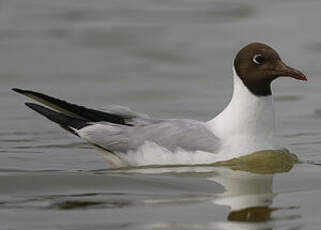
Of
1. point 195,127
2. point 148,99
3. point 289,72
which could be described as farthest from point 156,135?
point 148,99

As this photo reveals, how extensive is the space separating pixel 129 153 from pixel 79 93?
13.7ft

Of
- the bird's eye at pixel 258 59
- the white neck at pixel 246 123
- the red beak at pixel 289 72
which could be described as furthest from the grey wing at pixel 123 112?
the red beak at pixel 289 72

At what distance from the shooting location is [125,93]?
45.9 ft

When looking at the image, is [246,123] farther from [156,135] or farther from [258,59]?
[156,135]

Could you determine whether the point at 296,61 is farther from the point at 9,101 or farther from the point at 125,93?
the point at 9,101

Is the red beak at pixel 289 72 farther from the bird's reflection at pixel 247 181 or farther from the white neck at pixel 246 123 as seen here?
the bird's reflection at pixel 247 181

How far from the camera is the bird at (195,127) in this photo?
961 cm

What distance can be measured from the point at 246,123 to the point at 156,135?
817 mm

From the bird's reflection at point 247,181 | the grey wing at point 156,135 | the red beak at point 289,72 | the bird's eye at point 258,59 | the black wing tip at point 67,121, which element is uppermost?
the bird's eye at point 258,59

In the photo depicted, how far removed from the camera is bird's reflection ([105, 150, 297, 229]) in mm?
8055

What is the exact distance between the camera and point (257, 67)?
983 centimetres

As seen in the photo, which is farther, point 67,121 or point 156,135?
point 67,121

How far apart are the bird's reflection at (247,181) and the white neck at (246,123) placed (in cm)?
11

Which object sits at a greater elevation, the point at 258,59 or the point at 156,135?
the point at 258,59
